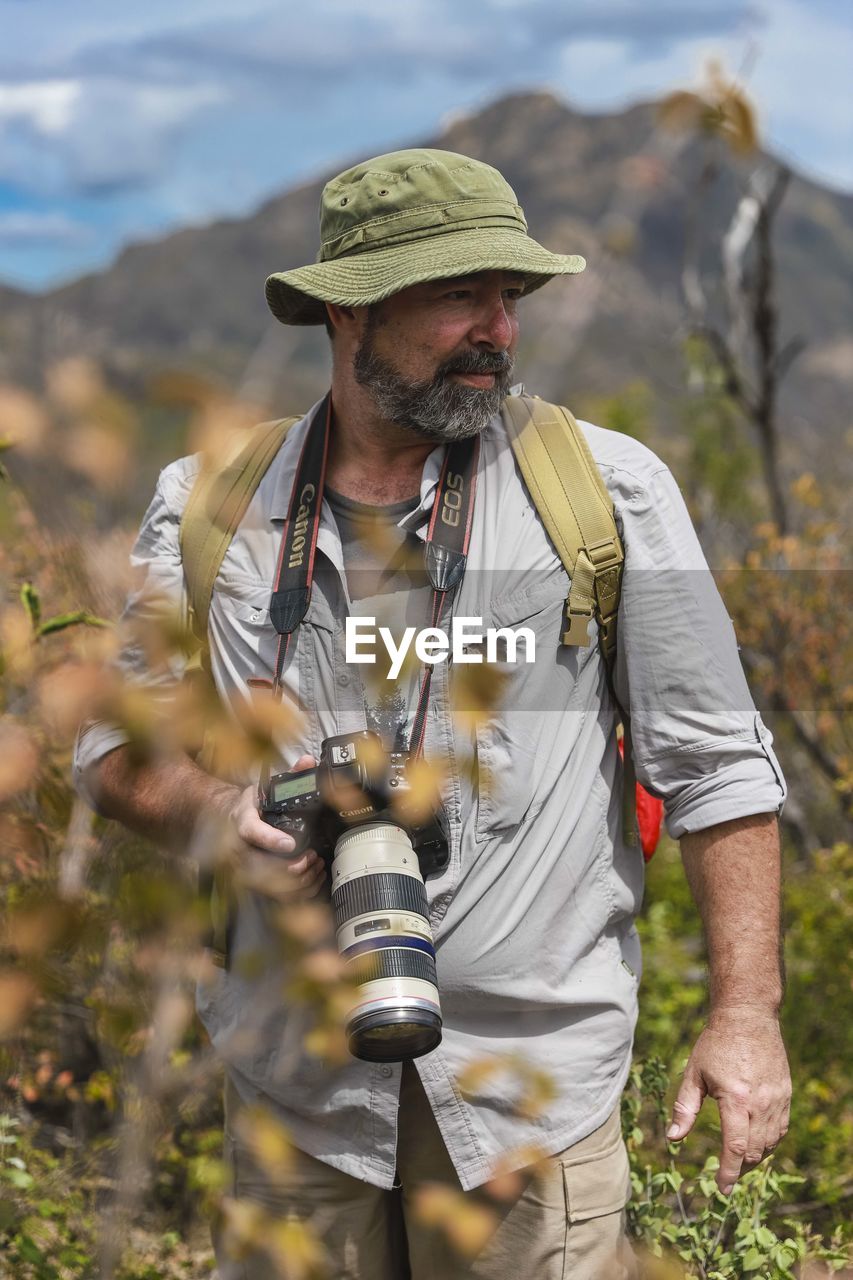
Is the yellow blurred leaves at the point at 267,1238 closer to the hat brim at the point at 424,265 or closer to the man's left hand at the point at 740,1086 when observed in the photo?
the man's left hand at the point at 740,1086

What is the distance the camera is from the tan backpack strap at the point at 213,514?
7.60ft

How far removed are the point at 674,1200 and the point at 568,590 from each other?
6.21ft

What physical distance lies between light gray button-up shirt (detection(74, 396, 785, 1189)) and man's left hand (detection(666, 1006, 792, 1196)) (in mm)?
180

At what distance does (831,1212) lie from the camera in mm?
3645

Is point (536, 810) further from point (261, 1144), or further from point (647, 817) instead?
point (261, 1144)

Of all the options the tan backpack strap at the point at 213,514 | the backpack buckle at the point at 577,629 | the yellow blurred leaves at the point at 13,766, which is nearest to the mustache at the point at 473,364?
the tan backpack strap at the point at 213,514

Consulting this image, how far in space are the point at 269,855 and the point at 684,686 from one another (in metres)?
0.73

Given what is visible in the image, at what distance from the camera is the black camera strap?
2.17 metres

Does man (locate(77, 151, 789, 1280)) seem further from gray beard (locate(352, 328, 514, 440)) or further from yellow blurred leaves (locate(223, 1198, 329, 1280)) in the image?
yellow blurred leaves (locate(223, 1198, 329, 1280))

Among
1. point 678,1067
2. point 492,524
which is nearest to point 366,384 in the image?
point 492,524

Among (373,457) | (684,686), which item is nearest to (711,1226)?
(684,686)

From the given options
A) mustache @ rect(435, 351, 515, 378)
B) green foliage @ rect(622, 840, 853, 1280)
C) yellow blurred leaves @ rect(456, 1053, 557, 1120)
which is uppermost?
mustache @ rect(435, 351, 515, 378)

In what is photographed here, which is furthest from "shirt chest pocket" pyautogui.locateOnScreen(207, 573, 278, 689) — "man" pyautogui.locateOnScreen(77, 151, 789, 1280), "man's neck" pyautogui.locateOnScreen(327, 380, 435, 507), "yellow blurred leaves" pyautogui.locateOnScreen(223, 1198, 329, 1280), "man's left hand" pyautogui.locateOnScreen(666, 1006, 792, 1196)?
"man's left hand" pyautogui.locateOnScreen(666, 1006, 792, 1196)

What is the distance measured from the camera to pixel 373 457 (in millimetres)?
2434
